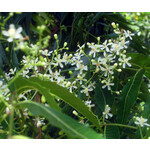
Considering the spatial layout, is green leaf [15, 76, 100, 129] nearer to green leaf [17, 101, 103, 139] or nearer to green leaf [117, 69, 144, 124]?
green leaf [17, 101, 103, 139]

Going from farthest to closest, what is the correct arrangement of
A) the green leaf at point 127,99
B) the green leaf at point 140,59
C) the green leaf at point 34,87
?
1. the green leaf at point 140,59
2. the green leaf at point 127,99
3. the green leaf at point 34,87

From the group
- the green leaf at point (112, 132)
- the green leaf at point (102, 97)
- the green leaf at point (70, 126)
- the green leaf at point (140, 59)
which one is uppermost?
the green leaf at point (140, 59)

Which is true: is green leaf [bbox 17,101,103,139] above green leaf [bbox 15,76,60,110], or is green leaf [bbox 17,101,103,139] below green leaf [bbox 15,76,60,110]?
below

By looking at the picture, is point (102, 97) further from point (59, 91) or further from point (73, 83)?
point (59, 91)

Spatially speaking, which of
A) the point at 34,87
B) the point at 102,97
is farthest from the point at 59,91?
the point at 102,97

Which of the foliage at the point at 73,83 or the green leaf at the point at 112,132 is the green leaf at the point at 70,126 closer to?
the foliage at the point at 73,83

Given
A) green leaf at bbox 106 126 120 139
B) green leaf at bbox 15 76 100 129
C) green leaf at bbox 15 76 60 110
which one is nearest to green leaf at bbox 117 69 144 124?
green leaf at bbox 106 126 120 139

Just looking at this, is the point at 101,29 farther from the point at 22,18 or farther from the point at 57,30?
the point at 22,18

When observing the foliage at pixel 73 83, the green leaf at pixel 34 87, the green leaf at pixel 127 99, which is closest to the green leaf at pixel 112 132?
the foliage at pixel 73 83

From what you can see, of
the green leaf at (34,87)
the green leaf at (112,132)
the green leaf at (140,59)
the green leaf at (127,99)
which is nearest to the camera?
the green leaf at (34,87)
